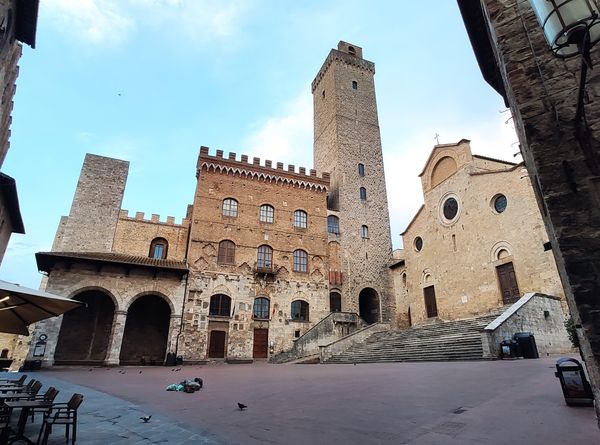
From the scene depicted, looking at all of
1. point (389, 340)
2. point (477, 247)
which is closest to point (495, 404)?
point (389, 340)

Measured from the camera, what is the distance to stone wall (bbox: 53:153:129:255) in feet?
82.3

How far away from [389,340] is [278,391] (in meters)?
12.4

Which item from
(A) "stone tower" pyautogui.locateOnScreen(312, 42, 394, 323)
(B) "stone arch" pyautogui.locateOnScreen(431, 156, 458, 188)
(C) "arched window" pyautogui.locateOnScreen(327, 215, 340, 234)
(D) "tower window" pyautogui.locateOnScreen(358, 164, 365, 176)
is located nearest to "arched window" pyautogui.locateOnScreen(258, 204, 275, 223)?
(C) "arched window" pyautogui.locateOnScreen(327, 215, 340, 234)

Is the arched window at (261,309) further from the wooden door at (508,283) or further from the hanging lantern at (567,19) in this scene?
the hanging lantern at (567,19)

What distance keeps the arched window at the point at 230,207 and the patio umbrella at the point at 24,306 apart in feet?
57.4

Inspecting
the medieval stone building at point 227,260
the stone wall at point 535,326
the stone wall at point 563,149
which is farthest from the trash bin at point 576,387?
the medieval stone building at point 227,260

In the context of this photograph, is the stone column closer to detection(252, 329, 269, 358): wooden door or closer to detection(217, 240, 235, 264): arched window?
detection(217, 240, 235, 264): arched window

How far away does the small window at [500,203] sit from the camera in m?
19.5

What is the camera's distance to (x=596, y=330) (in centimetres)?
300

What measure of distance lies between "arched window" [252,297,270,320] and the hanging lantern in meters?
21.8

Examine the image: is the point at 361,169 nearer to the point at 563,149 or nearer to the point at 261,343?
the point at 261,343

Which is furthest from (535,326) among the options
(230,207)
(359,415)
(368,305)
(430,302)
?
(230,207)

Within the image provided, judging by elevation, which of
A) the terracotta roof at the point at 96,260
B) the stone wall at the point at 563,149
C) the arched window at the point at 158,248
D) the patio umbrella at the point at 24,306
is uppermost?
the arched window at the point at 158,248

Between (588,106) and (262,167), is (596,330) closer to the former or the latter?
(588,106)
